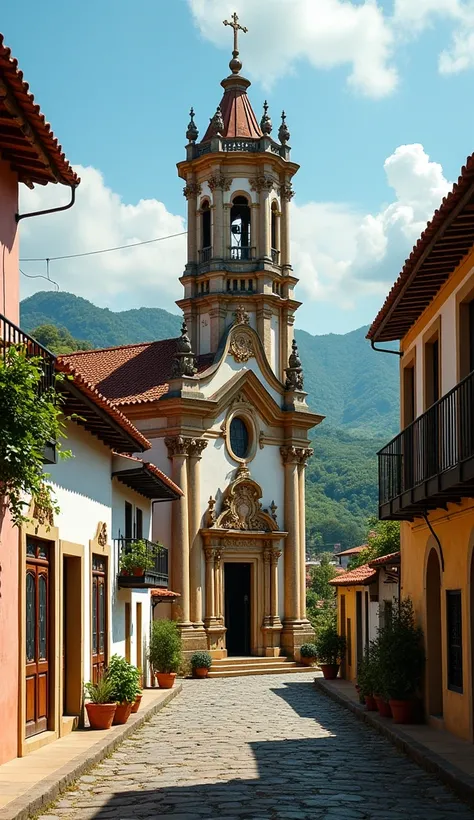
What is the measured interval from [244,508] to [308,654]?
555 cm

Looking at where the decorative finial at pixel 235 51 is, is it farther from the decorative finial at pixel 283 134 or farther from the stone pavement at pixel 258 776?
the stone pavement at pixel 258 776

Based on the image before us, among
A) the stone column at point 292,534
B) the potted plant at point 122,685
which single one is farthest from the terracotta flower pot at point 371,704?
the stone column at point 292,534

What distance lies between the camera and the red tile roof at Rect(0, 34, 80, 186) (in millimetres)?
10484

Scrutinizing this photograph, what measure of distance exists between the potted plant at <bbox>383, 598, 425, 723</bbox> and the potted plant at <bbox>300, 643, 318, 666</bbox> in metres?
21.0

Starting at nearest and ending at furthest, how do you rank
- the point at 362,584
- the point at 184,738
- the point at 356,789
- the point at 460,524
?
the point at 356,789 < the point at 460,524 < the point at 184,738 < the point at 362,584

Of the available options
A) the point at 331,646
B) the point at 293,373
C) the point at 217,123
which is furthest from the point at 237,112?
the point at 331,646

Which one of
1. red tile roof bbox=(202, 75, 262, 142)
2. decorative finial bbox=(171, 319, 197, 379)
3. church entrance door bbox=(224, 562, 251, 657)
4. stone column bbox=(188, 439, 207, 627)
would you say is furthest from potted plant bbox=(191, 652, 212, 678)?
red tile roof bbox=(202, 75, 262, 142)

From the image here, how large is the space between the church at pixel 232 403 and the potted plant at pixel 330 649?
6376 millimetres

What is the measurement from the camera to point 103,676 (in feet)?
63.9

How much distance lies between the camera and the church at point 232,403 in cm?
3906

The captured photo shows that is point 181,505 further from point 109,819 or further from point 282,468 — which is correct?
point 109,819

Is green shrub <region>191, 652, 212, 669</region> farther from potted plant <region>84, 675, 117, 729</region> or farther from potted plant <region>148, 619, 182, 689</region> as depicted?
potted plant <region>84, 675, 117, 729</region>

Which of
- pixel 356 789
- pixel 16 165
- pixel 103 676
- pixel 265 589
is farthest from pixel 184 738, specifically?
pixel 265 589

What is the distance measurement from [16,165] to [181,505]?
25.8 m
